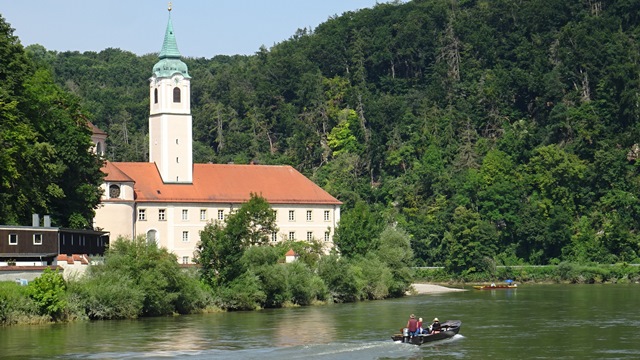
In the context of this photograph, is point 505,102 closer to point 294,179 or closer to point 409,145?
point 409,145

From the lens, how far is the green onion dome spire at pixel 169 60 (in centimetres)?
10800

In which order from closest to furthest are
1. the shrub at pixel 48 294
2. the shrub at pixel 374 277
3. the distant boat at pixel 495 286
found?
1. the shrub at pixel 48 294
2. the shrub at pixel 374 277
3. the distant boat at pixel 495 286

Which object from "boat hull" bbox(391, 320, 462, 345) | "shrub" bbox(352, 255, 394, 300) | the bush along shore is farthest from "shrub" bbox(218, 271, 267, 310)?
the bush along shore

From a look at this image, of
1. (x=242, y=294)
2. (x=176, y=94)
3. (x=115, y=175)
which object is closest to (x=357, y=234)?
(x=115, y=175)

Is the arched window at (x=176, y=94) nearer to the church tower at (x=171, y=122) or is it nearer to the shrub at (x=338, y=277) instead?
the church tower at (x=171, y=122)

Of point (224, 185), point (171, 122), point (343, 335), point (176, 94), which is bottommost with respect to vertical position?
point (343, 335)

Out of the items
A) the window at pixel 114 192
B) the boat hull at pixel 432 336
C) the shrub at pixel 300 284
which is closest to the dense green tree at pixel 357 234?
the shrub at pixel 300 284

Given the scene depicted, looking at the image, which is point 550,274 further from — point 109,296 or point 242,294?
point 109,296

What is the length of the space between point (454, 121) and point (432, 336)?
9216 cm

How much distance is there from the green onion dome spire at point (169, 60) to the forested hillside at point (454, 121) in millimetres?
15074

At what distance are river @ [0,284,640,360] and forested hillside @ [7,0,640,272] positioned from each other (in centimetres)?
2412

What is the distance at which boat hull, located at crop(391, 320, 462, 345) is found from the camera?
5641 cm

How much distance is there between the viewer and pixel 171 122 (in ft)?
352

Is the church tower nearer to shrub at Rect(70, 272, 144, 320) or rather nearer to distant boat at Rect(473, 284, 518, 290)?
distant boat at Rect(473, 284, 518, 290)
